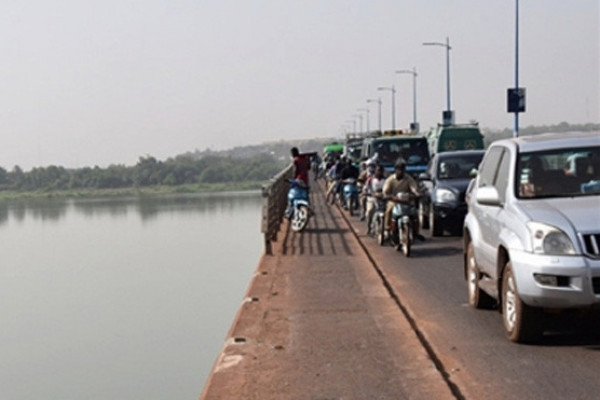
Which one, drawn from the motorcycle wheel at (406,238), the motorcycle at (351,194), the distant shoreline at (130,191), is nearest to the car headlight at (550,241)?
the motorcycle wheel at (406,238)

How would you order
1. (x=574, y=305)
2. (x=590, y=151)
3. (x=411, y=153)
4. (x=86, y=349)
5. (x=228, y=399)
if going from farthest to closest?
(x=411, y=153), (x=86, y=349), (x=590, y=151), (x=574, y=305), (x=228, y=399)

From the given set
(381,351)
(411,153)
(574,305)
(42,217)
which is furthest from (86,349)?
(42,217)

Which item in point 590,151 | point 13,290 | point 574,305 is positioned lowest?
point 13,290

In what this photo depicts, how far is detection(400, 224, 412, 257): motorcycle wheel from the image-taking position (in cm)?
1856

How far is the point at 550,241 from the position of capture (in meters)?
8.59

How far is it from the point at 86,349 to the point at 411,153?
14.3 m

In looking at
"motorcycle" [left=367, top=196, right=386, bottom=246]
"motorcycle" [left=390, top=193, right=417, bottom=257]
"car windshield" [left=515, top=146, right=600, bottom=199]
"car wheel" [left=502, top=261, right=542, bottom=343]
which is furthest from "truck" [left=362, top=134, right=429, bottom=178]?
"car wheel" [left=502, top=261, right=542, bottom=343]

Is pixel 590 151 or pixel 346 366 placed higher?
pixel 590 151

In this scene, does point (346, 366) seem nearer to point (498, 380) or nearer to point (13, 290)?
point (498, 380)

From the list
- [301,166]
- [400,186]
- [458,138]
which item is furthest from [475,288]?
[458,138]

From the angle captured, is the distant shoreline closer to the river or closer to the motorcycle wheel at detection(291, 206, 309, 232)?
the river

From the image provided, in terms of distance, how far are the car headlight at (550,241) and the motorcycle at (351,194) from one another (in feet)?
71.9

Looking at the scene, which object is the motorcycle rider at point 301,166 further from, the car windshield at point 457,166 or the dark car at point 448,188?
the car windshield at point 457,166

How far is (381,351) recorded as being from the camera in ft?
30.1
